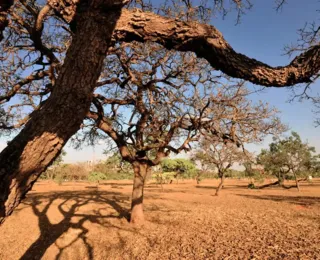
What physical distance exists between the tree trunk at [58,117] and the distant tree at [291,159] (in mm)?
37766

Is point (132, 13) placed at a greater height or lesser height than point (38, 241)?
greater

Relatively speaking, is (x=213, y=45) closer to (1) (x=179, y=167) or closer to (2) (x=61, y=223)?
(2) (x=61, y=223)

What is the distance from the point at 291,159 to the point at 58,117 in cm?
3937

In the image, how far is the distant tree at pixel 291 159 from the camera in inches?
1409

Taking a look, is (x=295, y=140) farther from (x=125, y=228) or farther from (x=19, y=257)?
(x=19, y=257)

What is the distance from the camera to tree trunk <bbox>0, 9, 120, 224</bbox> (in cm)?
194

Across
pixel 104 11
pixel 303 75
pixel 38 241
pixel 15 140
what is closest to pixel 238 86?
pixel 303 75

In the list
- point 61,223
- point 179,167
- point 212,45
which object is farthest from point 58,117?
point 179,167

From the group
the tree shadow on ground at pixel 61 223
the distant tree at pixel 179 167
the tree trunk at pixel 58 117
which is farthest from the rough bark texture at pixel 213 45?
the distant tree at pixel 179 167

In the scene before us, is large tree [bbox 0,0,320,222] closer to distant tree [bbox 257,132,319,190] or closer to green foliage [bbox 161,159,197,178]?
distant tree [bbox 257,132,319,190]

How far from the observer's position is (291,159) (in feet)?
118

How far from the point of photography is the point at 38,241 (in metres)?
9.44

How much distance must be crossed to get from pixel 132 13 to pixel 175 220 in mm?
11006

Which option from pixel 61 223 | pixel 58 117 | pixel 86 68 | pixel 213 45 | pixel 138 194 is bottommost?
pixel 61 223
